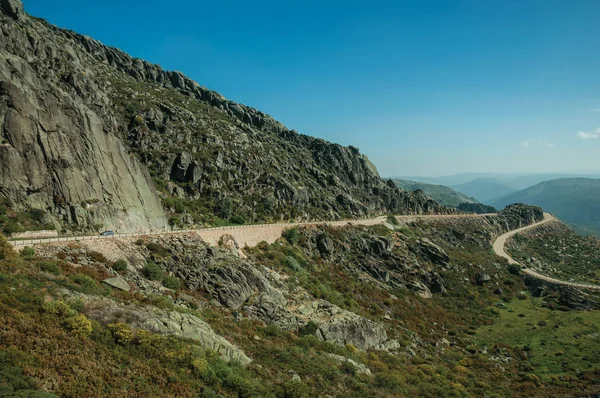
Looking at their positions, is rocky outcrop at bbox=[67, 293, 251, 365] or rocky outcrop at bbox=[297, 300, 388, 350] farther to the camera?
rocky outcrop at bbox=[297, 300, 388, 350]

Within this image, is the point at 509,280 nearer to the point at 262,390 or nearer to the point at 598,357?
the point at 598,357

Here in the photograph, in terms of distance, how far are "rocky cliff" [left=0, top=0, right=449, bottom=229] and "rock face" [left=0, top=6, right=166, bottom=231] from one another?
5.6 inches

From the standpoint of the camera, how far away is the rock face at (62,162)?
125 ft

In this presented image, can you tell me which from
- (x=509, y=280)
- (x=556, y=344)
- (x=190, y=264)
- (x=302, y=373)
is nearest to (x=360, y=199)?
(x=509, y=280)

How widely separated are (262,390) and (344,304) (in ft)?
102

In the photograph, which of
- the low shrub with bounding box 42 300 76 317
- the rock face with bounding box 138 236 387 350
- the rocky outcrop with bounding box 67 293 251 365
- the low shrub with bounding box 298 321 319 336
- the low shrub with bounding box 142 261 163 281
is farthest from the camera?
the rock face with bounding box 138 236 387 350

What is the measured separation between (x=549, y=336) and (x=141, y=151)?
86219mm

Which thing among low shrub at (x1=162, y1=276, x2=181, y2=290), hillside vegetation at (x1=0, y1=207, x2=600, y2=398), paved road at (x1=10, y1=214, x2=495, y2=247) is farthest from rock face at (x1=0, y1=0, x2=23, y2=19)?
low shrub at (x1=162, y1=276, x2=181, y2=290)

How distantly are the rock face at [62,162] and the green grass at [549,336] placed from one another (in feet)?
191

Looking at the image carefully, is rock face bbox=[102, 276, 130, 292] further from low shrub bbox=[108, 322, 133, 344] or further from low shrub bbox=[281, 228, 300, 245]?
low shrub bbox=[281, 228, 300, 245]

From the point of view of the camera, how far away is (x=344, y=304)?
50.2 meters

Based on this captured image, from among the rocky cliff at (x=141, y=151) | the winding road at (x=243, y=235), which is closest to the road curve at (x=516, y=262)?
the winding road at (x=243, y=235)

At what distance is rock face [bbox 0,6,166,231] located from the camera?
38031mm

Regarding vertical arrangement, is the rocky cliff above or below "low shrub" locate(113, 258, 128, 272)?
above
